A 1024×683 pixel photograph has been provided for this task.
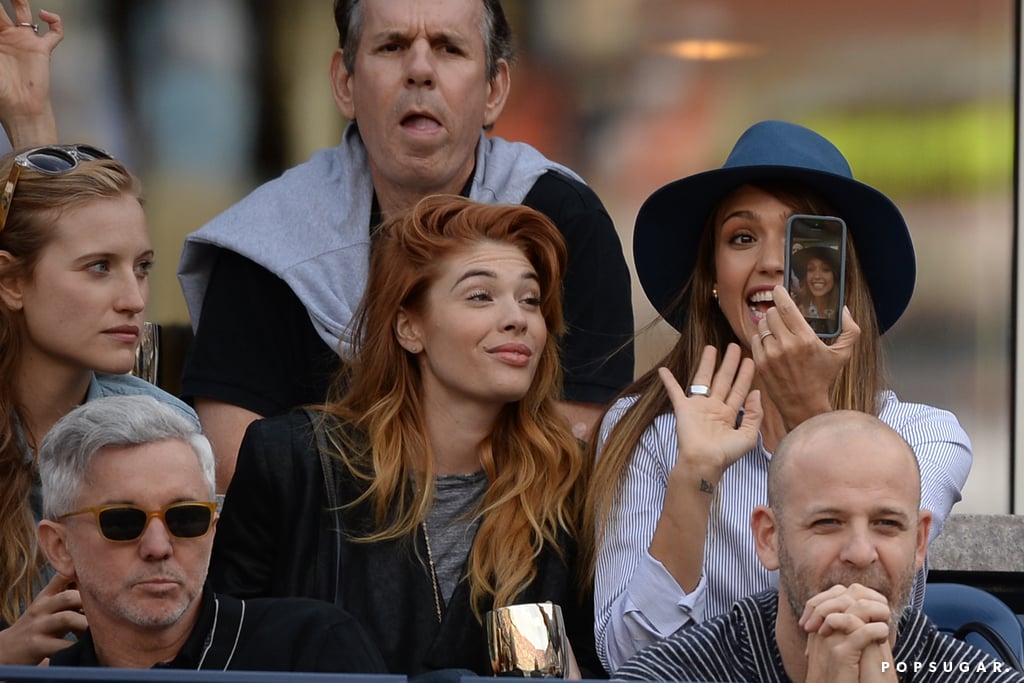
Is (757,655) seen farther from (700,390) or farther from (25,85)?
(25,85)

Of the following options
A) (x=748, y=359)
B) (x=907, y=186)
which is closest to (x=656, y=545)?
(x=748, y=359)

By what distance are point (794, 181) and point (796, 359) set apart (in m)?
0.51

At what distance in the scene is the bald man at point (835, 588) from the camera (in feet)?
9.66

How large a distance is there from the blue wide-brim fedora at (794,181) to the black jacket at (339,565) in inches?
27.8

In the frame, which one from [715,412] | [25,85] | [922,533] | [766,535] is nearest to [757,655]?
[766,535]

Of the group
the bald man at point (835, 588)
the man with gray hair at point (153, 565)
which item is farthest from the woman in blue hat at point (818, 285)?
the man with gray hair at point (153, 565)

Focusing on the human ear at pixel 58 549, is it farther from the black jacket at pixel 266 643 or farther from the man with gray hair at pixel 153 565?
the black jacket at pixel 266 643

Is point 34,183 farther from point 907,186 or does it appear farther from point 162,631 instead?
point 907,186

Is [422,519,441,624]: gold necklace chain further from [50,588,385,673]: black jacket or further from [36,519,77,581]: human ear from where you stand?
[36,519,77,581]: human ear

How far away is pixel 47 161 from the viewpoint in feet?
13.0

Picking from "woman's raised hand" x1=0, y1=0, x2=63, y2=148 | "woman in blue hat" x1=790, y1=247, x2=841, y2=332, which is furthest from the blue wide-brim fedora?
"woman's raised hand" x1=0, y1=0, x2=63, y2=148

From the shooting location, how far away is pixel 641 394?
3.92 metres

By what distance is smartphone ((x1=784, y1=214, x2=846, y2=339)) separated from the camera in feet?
11.8

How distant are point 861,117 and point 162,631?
3.20 m
